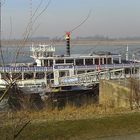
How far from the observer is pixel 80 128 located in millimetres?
9812

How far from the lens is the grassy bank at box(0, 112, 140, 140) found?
9148 millimetres

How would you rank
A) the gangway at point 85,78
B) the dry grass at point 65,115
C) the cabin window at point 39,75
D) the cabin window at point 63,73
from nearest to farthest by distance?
the dry grass at point 65,115 < the gangway at point 85,78 < the cabin window at point 39,75 < the cabin window at point 63,73

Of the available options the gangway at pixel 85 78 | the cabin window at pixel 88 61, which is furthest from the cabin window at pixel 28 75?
the cabin window at pixel 88 61

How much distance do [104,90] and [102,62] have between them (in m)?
14.6

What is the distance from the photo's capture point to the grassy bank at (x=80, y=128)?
9.15m

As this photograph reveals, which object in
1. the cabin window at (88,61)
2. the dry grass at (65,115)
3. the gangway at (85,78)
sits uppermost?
the dry grass at (65,115)

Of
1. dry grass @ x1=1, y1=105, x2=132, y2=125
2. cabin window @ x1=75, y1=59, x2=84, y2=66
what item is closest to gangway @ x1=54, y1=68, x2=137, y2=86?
cabin window @ x1=75, y1=59, x2=84, y2=66

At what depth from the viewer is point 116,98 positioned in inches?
754

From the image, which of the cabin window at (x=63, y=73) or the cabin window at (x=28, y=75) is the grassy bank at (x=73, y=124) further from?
the cabin window at (x=63, y=73)

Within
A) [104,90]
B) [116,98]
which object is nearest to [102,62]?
[104,90]

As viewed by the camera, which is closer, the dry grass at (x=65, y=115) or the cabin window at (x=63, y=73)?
the dry grass at (x=65, y=115)

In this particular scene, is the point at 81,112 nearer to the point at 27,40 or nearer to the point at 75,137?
the point at 75,137

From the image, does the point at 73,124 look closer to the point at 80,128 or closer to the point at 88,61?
the point at 80,128

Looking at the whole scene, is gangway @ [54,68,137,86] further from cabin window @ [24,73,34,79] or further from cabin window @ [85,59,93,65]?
cabin window @ [85,59,93,65]
